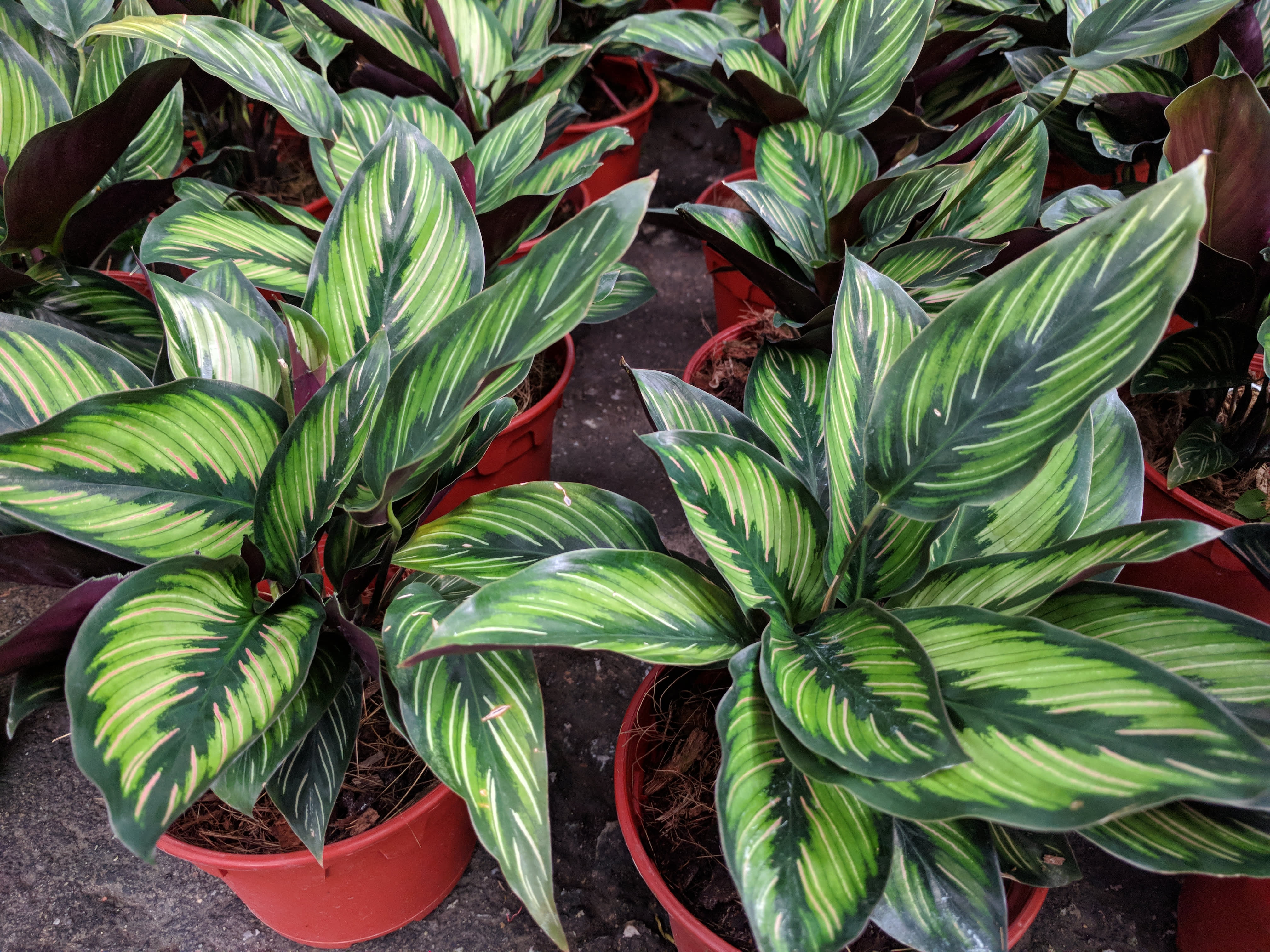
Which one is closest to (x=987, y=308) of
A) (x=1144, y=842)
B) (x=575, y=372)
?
(x=1144, y=842)

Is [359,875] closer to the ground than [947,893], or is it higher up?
closer to the ground

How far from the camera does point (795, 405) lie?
0.96 m

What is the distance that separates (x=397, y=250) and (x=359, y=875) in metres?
0.70

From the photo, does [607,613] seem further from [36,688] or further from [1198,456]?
[1198,456]

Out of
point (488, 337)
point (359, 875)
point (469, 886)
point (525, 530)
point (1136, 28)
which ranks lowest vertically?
point (469, 886)

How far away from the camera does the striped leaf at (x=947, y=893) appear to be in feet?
2.09

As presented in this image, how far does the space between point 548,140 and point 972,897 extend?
56.9 inches

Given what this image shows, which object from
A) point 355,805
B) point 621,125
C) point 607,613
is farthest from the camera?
point 621,125

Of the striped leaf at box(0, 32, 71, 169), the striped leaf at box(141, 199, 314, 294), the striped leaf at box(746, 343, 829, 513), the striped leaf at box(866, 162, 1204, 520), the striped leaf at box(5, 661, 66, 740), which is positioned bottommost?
the striped leaf at box(5, 661, 66, 740)

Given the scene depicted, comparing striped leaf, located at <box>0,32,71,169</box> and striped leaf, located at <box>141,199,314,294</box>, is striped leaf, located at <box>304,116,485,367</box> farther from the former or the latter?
striped leaf, located at <box>0,32,71,169</box>

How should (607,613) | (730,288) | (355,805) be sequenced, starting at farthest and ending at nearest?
(730,288), (355,805), (607,613)

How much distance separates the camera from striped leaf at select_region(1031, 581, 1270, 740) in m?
0.59

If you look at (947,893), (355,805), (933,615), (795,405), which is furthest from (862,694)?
(355,805)

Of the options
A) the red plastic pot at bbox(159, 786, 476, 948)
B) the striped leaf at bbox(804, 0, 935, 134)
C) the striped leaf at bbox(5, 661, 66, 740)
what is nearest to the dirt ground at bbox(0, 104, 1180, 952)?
the red plastic pot at bbox(159, 786, 476, 948)
